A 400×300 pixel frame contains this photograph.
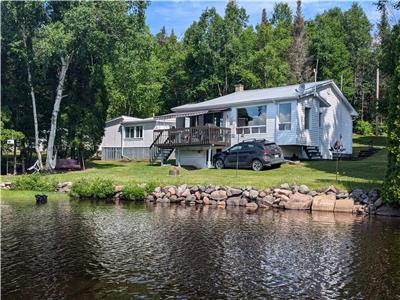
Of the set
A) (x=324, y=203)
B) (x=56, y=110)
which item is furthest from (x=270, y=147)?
(x=56, y=110)

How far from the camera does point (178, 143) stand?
33969 millimetres

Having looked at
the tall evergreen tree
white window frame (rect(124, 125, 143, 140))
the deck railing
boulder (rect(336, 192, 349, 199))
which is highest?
the tall evergreen tree

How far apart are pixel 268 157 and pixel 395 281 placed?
18550 mm

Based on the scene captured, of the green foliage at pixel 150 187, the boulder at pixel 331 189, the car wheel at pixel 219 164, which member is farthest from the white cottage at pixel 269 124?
the boulder at pixel 331 189

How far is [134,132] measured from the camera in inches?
1793

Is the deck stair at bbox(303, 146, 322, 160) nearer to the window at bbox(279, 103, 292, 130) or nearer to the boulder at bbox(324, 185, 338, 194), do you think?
the window at bbox(279, 103, 292, 130)

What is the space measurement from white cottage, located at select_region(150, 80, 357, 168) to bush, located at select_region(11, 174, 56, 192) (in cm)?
1010

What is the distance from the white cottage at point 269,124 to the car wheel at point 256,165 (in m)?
4.80

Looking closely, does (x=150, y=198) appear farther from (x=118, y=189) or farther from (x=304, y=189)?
(x=304, y=189)

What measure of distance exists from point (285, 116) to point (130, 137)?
18316mm

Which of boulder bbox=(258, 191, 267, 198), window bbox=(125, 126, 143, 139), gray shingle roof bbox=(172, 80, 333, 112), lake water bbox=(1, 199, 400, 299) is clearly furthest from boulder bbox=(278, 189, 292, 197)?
window bbox=(125, 126, 143, 139)

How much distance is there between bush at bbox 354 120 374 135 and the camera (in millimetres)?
56688

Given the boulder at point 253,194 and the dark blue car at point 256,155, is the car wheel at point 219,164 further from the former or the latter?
the boulder at point 253,194

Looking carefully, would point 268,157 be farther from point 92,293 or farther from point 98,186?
point 92,293
